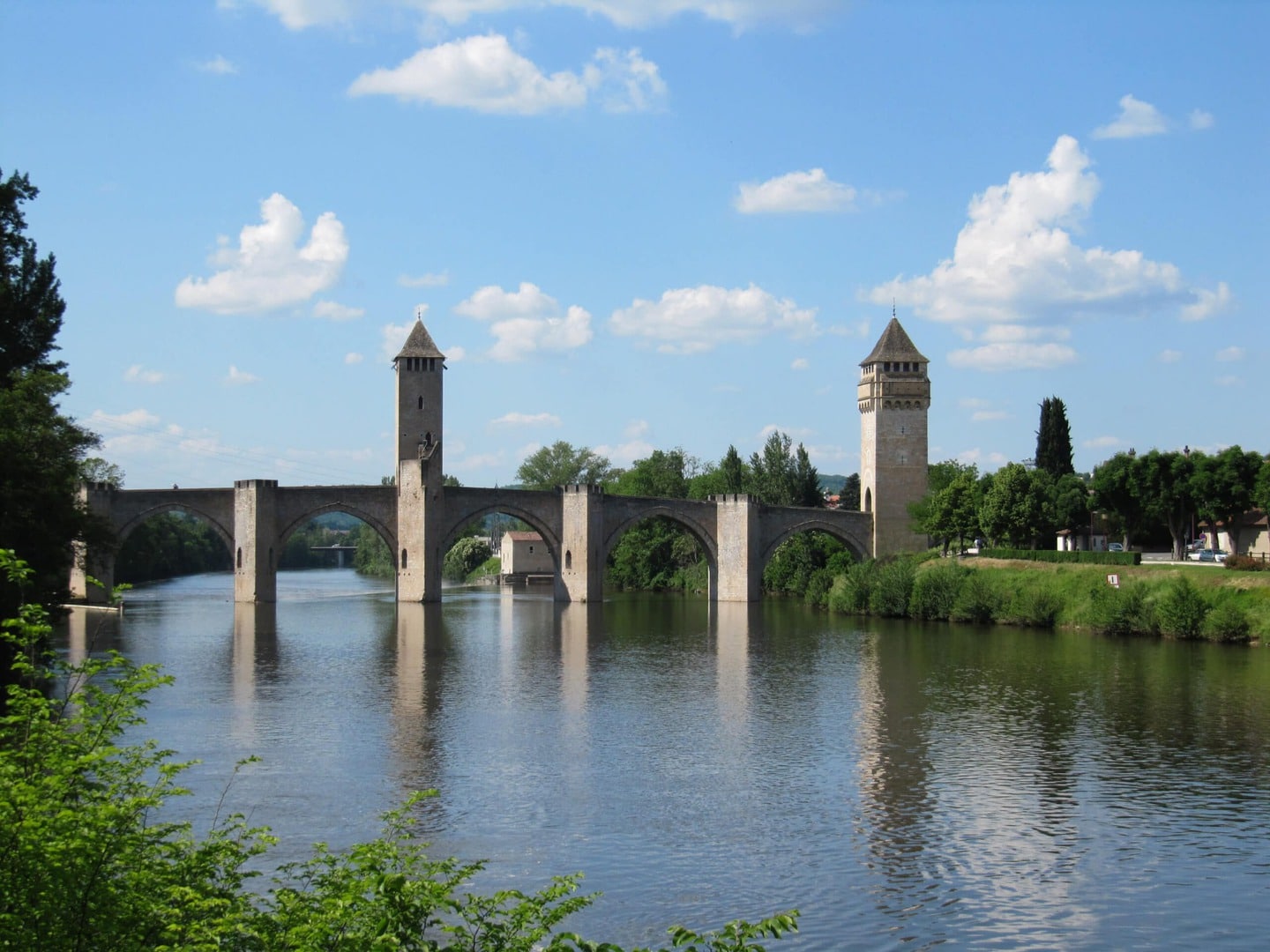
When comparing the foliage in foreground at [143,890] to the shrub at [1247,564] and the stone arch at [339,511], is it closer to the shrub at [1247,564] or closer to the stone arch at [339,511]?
the shrub at [1247,564]

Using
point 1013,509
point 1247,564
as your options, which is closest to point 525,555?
point 1013,509

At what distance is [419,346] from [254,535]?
31.8ft

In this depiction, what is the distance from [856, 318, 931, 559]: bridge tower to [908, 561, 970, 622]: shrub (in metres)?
9.66

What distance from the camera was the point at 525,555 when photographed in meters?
66.1

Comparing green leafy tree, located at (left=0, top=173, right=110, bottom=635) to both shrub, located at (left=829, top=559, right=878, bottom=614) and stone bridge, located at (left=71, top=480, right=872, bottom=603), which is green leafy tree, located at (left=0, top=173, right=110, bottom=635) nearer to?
stone bridge, located at (left=71, top=480, right=872, bottom=603)

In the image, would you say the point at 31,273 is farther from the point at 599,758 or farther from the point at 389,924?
the point at 389,924

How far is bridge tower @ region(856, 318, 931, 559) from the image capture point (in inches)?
2012

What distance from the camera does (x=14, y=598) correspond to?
719 inches

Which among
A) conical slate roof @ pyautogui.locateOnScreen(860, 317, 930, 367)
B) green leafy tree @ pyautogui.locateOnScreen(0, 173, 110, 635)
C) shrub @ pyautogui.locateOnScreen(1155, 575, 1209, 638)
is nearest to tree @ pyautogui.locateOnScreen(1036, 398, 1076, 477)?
conical slate roof @ pyautogui.locateOnScreen(860, 317, 930, 367)

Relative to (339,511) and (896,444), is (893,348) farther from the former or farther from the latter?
(339,511)

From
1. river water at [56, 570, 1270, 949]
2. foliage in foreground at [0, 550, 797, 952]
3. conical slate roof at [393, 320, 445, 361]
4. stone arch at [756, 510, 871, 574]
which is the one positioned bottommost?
river water at [56, 570, 1270, 949]

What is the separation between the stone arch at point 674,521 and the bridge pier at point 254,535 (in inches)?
454

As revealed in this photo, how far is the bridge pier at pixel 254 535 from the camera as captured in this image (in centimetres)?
4331

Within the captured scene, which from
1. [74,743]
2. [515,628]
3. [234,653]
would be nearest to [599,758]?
[74,743]
